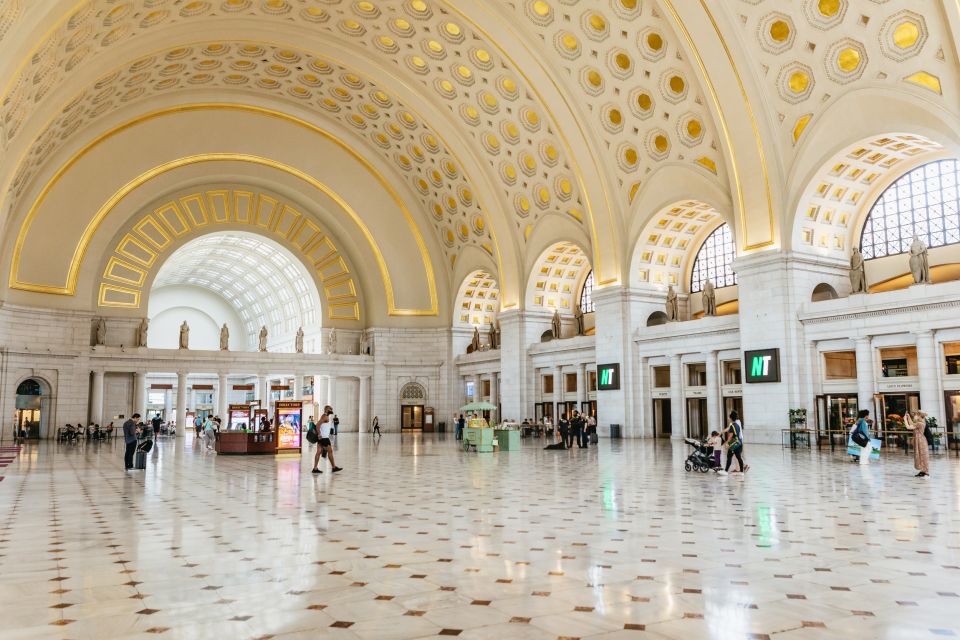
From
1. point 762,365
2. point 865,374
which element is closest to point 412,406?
point 762,365

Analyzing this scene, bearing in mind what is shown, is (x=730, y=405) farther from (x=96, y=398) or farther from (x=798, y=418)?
(x=96, y=398)

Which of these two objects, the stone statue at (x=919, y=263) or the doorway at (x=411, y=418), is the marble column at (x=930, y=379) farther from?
the doorway at (x=411, y=418)

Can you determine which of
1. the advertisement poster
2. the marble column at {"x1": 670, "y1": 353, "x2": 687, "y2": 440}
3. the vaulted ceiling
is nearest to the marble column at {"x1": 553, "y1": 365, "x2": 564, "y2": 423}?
the vaulted ceiling

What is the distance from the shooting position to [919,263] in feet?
69.7

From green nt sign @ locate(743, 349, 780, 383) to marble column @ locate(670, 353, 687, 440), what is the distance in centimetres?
403

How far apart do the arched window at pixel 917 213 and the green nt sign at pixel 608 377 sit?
9.93 meters

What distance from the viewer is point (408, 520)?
8820 millimetres

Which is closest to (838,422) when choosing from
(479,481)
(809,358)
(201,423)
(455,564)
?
(809,358)

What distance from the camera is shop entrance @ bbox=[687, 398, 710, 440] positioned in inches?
1120

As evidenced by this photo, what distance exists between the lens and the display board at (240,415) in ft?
78.4

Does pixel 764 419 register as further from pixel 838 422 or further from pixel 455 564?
pixel 455 564

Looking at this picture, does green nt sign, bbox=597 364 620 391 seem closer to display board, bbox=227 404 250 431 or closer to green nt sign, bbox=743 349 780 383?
green nt sign, bbox=743 349 780 383

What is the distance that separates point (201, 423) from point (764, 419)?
24.8m

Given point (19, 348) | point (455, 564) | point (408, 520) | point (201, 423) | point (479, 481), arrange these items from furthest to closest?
1. point (201, 423)
2. point (19, 348)
3. point (479, 481)
4. point (408, 520)
5. point (455, 564)
